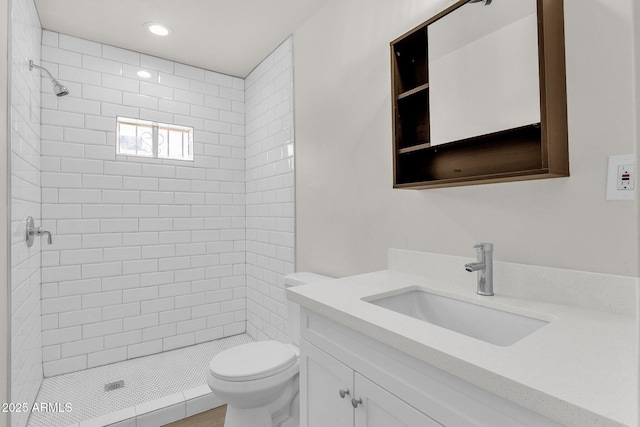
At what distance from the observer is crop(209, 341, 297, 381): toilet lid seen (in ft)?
4.95

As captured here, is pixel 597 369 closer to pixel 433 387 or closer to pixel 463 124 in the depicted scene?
pixel 433 387

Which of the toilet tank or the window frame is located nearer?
the toilet tank

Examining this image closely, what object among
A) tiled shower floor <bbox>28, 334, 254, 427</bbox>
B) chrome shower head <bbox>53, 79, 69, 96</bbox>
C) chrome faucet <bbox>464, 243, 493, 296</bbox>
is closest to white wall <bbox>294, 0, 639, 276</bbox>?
chrome faucet <bbox>464, 243, 493, 296</bbox>

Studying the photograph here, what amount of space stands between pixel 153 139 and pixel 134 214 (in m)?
0.66

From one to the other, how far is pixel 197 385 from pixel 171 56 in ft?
8.47

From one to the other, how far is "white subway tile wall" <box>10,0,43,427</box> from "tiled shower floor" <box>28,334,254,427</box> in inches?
5.3

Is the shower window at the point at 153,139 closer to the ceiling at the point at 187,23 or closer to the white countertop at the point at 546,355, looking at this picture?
the ceiling at the point at 187,23

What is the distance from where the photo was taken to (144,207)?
104 inches

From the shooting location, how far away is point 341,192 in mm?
1938

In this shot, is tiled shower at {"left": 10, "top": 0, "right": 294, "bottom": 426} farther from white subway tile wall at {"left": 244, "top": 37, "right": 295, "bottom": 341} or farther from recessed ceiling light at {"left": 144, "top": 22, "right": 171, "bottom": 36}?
recessed ceiling light at {"left": 144, "top": 22, "right": 171, "bottom": 36}

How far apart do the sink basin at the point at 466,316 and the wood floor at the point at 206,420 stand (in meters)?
1.47

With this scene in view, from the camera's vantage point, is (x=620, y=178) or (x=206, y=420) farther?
(x=206, y=420)

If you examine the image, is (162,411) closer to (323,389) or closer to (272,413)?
(272,413)

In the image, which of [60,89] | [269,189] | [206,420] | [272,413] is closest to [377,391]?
[272,413]
